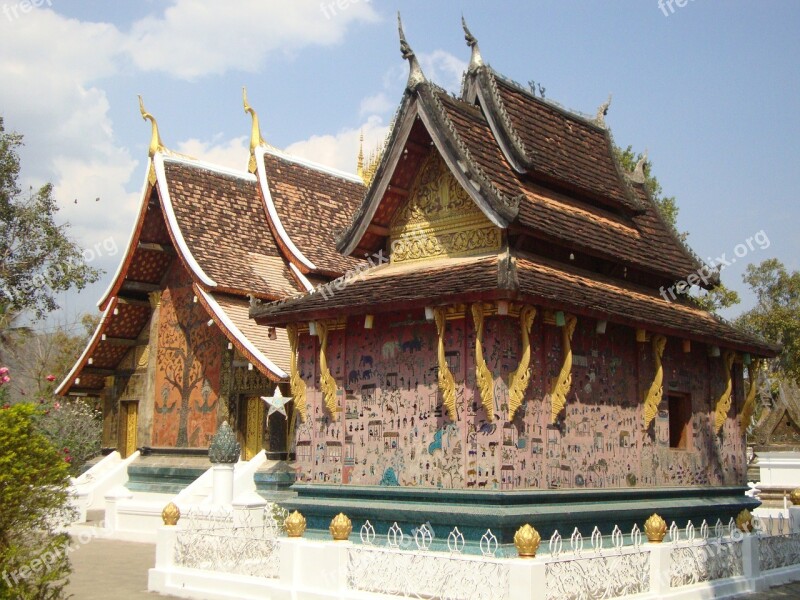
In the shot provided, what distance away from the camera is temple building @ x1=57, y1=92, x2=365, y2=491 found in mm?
19703

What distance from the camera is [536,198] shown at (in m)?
13.1

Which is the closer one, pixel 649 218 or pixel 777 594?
pixel 777 594

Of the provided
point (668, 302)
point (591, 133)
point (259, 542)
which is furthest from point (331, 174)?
point (259, 542)

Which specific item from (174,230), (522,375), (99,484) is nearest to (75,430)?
(99,484)

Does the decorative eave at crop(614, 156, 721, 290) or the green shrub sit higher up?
the decorative eave at crop(614, 156, 721, 290)

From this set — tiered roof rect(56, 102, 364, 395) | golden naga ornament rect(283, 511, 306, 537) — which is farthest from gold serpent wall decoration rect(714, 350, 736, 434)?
tiered roof rect(56, 102, 364, 395)

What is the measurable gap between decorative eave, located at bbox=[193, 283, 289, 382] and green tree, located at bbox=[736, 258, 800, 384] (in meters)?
21.8

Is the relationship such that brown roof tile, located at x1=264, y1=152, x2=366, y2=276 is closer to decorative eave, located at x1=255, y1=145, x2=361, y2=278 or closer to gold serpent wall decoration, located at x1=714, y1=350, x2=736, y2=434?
decorative eave, located at x1=255, y1=145, x2=361, y2=278

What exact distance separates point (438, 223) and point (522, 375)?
10.0ft

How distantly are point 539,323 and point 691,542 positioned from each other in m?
3.06

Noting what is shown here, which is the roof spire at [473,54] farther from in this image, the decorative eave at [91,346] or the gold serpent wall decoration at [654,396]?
the decorative eave at [91,346]

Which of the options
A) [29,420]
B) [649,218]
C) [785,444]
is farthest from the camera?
[785,444]

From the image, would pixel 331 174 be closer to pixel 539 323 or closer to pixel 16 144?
pixel 16 144

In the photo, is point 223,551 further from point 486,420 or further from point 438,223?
point 438,223
